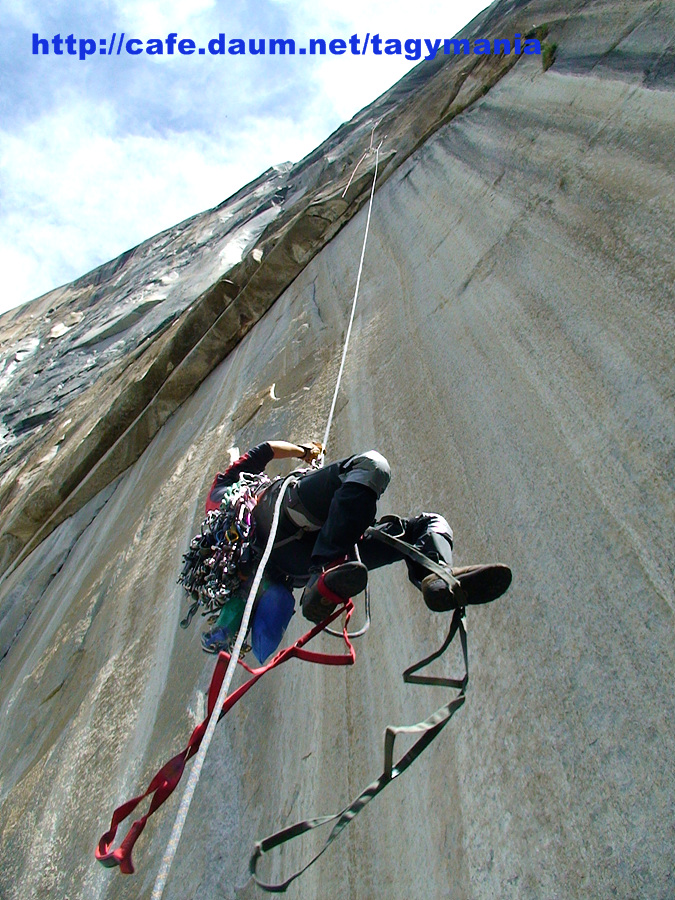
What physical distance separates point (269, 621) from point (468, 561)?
0.86m

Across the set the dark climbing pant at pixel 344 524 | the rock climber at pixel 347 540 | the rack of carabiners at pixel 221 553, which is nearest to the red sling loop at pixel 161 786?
the rock climber at pixel 347 540

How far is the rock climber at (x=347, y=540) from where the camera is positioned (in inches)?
80.0

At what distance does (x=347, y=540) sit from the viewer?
234 centimetres

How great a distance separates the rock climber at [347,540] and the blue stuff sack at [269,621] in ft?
0.32

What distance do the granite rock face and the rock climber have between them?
349 mm

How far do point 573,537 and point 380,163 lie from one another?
23.3ft

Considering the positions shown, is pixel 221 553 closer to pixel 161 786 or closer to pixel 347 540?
pixel 347 540

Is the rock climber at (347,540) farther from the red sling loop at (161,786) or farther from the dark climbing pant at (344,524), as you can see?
the red sling loop at (161,786)

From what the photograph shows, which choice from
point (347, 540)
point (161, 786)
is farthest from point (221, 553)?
point (161, 786)

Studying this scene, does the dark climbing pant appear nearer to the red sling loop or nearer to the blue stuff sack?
the blue stuff sack

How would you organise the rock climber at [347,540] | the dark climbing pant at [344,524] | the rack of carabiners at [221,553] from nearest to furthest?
the rock climber at [347,540] → the dark climbing pant at [344,524] → the rack of carabiners at [221,553]

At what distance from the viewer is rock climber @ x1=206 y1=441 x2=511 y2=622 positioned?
2031mm

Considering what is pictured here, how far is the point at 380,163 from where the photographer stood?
8.22 m

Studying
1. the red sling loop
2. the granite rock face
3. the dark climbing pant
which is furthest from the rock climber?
the granite rock face
